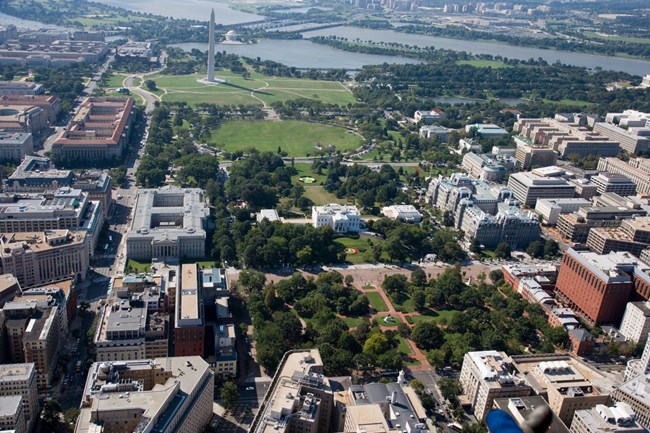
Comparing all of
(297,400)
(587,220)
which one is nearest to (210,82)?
(587,220)

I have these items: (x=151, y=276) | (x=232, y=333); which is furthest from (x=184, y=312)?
(x=151, y=276)

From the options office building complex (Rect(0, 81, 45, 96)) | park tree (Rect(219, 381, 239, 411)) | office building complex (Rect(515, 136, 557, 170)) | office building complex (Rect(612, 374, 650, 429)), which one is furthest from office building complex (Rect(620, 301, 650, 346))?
office building complex (Rect(0, 81, 45, 96))

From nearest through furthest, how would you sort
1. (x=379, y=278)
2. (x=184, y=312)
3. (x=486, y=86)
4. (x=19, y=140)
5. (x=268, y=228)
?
A: (x=184, y=312) → (x=379, y=278) → (x=268, y=228) → (x=19, y=140) → (x=486, y=86)

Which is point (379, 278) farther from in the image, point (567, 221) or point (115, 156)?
point (115, 156)

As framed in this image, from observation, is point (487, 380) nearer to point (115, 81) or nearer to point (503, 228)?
point (503, 228)

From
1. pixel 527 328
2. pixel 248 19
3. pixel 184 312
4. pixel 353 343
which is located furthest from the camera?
pixel 248 19

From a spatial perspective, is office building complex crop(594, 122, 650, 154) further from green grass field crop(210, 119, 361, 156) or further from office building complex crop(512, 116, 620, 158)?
green grass field crop(210, 119, 361, 156)

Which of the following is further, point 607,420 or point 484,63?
point 484,63
